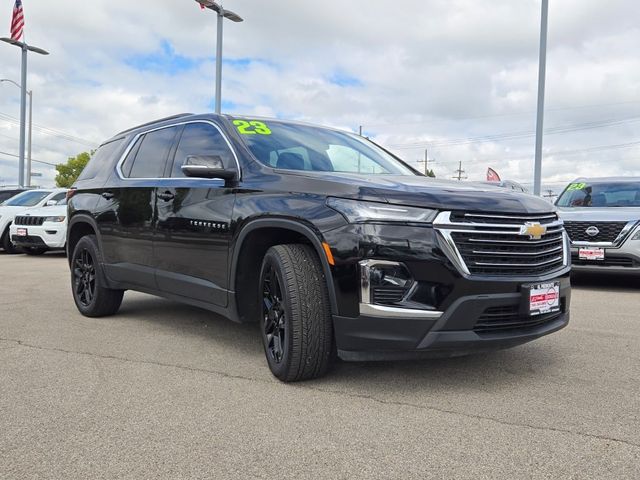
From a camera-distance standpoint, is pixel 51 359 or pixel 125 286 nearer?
pixel 51 359

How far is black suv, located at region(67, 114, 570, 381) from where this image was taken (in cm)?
313

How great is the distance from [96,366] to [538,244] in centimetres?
290

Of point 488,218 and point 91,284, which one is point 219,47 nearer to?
point 91,284

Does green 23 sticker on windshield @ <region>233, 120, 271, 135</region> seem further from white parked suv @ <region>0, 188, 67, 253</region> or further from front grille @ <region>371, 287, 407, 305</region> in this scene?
white parked suv @ <region>0, 188, 67, 253</region>

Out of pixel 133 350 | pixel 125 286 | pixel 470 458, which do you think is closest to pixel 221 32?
pixel 125 286

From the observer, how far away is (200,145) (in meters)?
4.58

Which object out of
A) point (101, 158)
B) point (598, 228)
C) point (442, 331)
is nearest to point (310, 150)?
point (442, 331)

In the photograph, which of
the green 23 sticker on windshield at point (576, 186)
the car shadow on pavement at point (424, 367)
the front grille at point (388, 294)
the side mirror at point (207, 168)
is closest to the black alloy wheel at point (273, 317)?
the car shadow on pavement at point (424, 367)

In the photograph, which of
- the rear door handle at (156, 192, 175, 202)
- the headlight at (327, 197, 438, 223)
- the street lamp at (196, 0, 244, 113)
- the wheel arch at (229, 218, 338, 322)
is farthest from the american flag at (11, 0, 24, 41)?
the headlight at (327, 197, 438, 223)

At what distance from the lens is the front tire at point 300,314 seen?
3348 millimetres

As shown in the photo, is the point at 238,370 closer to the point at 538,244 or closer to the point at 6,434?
the point at 6,434

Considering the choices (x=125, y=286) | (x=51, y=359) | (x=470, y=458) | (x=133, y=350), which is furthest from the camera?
(x=125, y=286)

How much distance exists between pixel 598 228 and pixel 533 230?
16.6 ft

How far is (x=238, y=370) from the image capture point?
3885 mm
